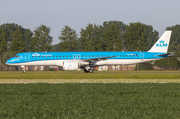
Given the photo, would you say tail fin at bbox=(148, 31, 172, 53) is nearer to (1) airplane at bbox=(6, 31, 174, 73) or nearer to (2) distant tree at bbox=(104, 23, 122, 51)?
(1) airplane at bbox=(6, 31, 174, 73)

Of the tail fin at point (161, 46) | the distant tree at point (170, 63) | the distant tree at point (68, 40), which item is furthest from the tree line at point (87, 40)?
the tail fin at point (161, 46)

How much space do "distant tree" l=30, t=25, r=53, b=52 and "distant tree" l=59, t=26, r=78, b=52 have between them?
22.7 feet

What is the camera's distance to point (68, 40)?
85312mm

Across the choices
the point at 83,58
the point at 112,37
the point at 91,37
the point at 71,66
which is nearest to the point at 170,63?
the point at 112,37

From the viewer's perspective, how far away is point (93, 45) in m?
85.4

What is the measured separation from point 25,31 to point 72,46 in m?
79.2

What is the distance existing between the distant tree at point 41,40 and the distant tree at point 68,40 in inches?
272

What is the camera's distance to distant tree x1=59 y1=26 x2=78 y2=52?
83.3 metres

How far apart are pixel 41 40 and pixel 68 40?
1057 cm

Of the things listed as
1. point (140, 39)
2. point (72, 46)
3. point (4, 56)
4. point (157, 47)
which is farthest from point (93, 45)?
point (157, 47)

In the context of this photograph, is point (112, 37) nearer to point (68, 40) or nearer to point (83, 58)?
point (68, 40)

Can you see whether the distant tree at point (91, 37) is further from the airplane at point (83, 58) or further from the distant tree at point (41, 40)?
the airplane at point (83, 58)

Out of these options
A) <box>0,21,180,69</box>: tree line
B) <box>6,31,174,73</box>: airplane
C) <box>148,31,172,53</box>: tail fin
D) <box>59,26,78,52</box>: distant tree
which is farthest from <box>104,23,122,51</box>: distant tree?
<box>6,31,174,73</box>: airplane

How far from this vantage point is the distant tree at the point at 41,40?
88.7 meters
